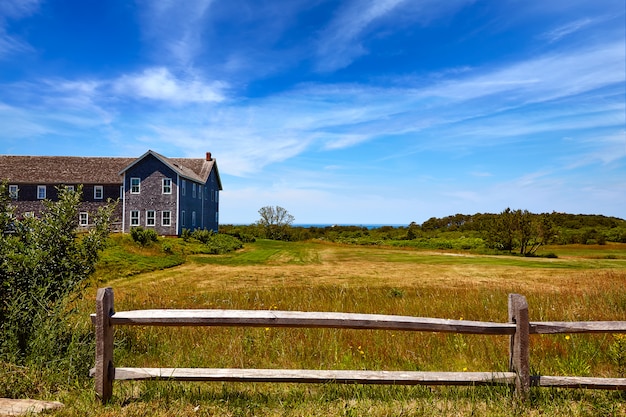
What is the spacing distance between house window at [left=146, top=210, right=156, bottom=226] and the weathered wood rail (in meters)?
35.0

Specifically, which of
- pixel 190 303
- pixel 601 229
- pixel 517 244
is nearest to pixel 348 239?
pixel 517 244

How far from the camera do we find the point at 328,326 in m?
A: 4.56

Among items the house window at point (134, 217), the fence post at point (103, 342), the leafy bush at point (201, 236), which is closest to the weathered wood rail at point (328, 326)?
the fence post at point (103, 342)

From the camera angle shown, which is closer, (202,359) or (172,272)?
(202,359)

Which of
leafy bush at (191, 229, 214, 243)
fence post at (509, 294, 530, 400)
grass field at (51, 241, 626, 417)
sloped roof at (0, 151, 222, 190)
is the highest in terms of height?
sloped roof at (0, 151, 222, 190)

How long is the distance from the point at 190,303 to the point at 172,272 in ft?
40.6

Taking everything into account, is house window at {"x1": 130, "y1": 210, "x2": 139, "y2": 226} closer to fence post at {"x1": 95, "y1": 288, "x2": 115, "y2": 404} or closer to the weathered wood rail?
the weathered wood rail

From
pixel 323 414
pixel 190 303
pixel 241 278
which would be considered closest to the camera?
pixel 323 414

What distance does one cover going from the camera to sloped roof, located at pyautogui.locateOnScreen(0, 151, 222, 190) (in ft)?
131

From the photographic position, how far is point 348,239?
52125mm

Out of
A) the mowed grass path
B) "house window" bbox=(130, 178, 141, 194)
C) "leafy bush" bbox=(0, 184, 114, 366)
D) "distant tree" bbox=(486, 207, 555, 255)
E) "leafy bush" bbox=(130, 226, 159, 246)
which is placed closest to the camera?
"leafy bush" bbox=(0, 184, 114, 366)

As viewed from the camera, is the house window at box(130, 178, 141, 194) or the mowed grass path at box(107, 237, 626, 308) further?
the house window at box(130, 178, 141, 194)

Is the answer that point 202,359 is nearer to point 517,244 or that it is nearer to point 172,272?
point 172,272

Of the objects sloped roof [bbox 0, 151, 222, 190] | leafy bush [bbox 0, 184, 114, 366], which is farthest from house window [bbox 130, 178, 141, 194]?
leafy bush [bbox 0, 184, 114, 366]
